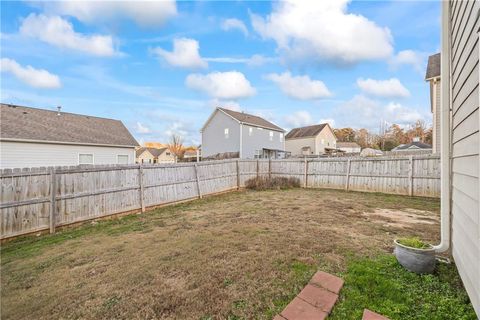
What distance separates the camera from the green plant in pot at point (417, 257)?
266 cm

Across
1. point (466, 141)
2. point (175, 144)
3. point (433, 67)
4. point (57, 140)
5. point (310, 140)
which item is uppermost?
point (433, 67)

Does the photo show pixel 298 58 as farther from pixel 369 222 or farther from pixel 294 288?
pixel 294 288

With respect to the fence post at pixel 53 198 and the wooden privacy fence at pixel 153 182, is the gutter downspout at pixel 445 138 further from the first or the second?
the fence post at pixel 53 198

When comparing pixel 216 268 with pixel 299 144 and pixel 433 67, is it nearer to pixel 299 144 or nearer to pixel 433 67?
pixel 433 67

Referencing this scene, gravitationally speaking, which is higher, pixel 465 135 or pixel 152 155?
pixel 152 155

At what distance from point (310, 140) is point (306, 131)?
6.85 feet

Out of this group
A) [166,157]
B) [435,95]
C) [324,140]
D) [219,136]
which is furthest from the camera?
[166,157]

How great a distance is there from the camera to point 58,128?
13719 mm

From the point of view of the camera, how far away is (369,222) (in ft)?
16.9

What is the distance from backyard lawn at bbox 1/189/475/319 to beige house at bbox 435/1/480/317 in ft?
1.47

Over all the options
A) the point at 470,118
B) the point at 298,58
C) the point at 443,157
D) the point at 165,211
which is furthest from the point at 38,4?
the point at 298,58

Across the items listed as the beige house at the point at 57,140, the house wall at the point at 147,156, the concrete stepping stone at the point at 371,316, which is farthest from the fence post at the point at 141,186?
the house wall at the point at 147,156

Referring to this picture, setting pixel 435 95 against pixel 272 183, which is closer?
pixel 435 95

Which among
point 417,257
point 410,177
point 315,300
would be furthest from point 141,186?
point 410,177
